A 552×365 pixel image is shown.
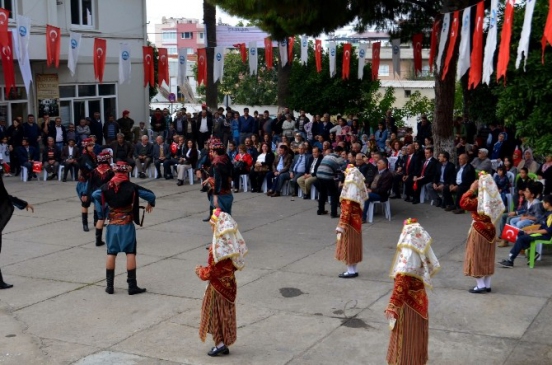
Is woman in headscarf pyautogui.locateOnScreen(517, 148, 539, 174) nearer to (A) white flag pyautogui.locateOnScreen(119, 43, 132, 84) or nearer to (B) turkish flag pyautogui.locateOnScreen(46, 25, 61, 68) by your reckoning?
(B) turkish flag pyautogui.locateOnScreen(46, 25, 61, 68)

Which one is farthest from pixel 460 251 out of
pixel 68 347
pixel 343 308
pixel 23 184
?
pixel 23 184

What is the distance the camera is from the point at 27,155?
22047mm

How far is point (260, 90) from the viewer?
47438 mm

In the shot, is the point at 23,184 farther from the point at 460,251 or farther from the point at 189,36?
the point at 189,36

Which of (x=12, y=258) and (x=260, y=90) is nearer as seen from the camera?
(x=12, y=258)

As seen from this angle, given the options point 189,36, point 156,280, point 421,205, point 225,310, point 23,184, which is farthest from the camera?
point 189,36

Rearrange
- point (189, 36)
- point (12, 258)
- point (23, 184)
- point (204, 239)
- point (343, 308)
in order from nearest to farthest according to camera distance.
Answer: point (343, 308)
point (12, 258)
point (204, 239)
point (23, 184)
point (189, 36)

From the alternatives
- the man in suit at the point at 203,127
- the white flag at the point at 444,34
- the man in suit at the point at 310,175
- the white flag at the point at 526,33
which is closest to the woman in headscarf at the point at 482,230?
the white flag at the point at 526,33

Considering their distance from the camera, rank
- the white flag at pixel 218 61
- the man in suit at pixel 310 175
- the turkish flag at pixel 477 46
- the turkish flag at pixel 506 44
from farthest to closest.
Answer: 1. the white flag at pixel 218 61
2. the man in suit at pixel 310 175
3. the turkish flag at pixel 477 46
4. the turkish flag at pixel 506 44

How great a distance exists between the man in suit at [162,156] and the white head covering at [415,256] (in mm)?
14614

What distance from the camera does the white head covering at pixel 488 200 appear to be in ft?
36.1

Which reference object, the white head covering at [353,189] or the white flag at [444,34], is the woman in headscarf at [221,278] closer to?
the white head covering at [353,189]

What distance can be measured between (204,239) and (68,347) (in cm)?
586

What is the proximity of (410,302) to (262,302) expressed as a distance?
325 centimetres
